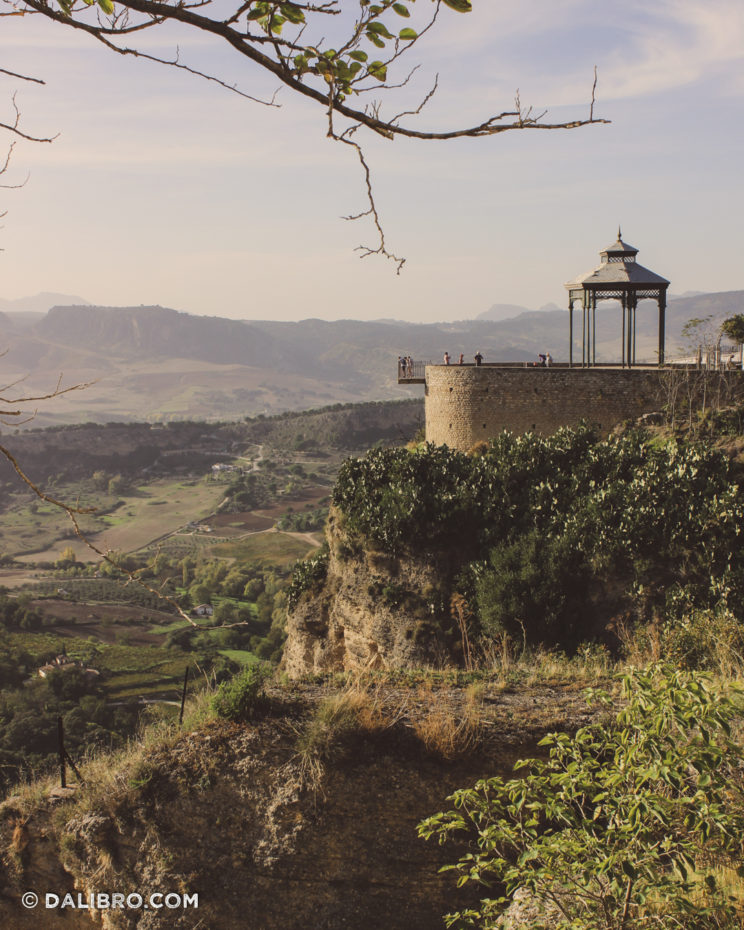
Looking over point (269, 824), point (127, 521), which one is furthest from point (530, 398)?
point (127, 521)

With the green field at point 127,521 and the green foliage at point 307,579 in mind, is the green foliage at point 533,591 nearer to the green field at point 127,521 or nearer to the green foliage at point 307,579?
the green foliage at point 307,579

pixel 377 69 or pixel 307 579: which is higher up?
pixel 377 69

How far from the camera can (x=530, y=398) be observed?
1803 centimetres

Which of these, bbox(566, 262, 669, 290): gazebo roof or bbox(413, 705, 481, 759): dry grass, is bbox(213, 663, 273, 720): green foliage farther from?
bbox(566, 262, 669, 290): gazebo roof

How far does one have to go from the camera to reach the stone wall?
17.0 m

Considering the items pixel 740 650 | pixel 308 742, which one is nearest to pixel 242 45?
pixel 308 742

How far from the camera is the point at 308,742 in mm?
6520

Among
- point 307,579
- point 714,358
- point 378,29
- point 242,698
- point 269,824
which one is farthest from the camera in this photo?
point 714,358

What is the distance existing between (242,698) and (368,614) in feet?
24.1

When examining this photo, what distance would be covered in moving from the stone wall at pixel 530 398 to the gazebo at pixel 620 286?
1347mm

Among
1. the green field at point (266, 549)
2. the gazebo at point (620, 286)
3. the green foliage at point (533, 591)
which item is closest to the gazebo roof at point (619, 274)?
the gazebo at point (620, 286)

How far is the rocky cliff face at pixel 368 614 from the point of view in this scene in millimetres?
13352

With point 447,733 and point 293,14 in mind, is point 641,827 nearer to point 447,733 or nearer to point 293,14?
point 447,733

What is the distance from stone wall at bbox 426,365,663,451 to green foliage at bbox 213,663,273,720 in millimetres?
12162
